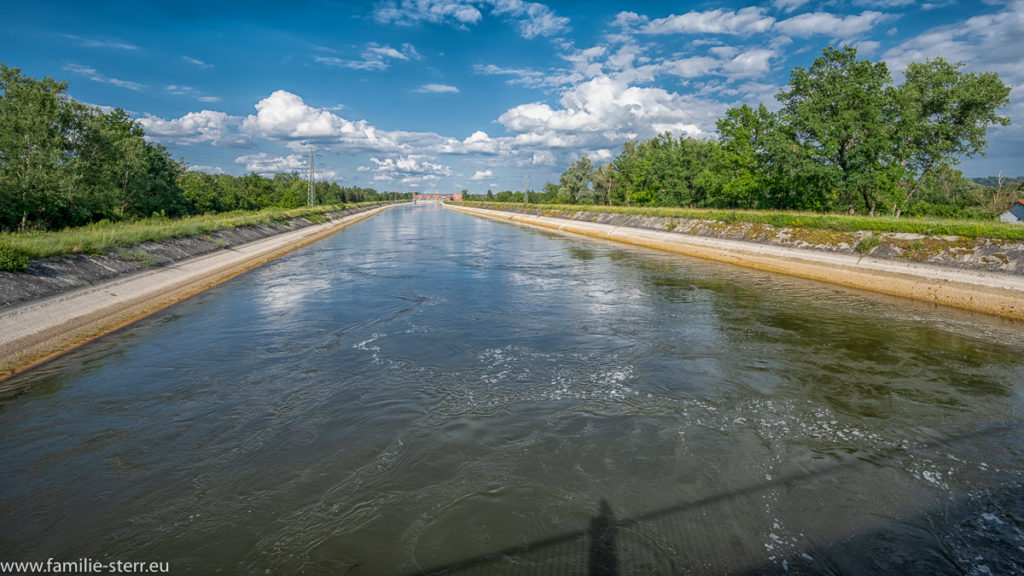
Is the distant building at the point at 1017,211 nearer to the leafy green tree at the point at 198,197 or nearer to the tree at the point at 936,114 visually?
the tree at the point at 936,114

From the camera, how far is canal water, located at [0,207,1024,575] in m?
4.87

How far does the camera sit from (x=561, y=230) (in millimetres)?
59906

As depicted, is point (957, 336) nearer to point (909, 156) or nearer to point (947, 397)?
point (947, 397)

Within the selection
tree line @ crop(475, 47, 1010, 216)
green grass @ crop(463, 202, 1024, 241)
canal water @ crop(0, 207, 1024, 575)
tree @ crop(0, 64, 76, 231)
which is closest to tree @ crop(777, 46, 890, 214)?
tree line @ crop(475, 47, 1010, 216)

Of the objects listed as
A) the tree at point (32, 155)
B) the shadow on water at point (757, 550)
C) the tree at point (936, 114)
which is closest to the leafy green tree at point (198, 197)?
the tree at point (32, 155)

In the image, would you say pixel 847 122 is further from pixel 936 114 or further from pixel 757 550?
pixel 757 550

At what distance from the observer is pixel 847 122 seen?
30328mm

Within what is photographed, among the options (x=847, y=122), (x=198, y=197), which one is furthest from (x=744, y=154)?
(x=198, y=197)

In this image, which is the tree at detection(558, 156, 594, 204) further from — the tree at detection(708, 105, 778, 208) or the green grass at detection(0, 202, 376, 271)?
the green grass at detection(0, 202, 376, 271)

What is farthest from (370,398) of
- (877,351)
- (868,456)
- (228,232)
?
(228,232)

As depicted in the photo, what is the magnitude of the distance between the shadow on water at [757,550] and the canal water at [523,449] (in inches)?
1.0

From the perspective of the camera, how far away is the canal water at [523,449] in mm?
4867

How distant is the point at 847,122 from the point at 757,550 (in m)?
36.0

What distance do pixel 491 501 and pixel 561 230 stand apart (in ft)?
183
